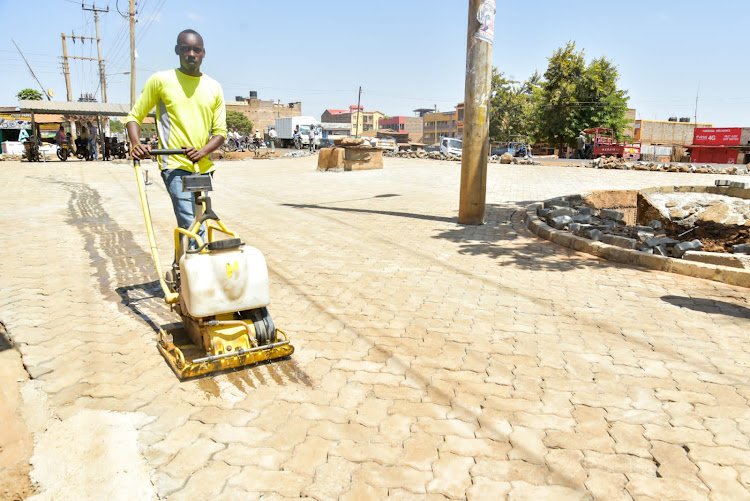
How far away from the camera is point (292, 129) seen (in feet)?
151

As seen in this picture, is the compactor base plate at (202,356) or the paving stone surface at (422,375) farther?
the compactor base plate at (202,356)

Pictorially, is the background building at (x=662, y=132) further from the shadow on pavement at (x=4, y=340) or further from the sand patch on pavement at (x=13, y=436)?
the sand patch on pavement at (x=13, y=436)

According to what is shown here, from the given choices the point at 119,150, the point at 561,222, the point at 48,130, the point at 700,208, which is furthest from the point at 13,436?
the point at 48,130

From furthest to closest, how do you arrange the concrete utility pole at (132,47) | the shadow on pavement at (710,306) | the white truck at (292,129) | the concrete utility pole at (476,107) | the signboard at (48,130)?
the white truck at (292,129), the signboard at (48,130), the concrete utility pole at (132,47), the concrete utility pole at (476,107), the shadow on pavement at (710,306)

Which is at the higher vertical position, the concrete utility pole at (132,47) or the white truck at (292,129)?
the concrete utility pole at (132,47)

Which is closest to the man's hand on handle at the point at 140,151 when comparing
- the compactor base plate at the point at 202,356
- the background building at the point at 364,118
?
the compactor base plate at the point at 202,356

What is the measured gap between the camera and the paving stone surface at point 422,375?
7.50ft

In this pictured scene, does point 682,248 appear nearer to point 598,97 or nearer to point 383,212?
point 383,212

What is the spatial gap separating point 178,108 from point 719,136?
43499mm

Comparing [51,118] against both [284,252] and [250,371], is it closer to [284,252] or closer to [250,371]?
[284,252]

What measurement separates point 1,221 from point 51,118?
3812 cm

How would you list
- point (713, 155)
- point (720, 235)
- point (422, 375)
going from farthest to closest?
point (713, 155), point (720, 235), point (422, 375)

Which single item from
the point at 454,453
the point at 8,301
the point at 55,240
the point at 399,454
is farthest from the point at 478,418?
the point at 55,240

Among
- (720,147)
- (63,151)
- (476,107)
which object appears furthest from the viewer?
(720,147)
